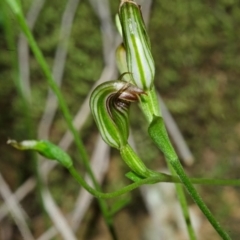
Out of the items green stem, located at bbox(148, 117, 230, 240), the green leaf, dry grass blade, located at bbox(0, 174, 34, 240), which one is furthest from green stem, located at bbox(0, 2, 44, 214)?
green stem, located at bbox(148, 117, 230, 240)

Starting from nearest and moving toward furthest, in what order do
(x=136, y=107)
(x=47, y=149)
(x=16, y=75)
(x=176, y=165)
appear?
(x=176, y=165)
(x=47, y=149)
(x=16, y=75)
(x=136, y=107)

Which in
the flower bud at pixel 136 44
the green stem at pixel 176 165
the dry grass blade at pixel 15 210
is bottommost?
the dry grass blade at pixel 15 210

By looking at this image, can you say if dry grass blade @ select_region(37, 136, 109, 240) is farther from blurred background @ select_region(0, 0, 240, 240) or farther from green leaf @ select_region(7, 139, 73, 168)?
green leaf @ select_region(7, 139, 73, 168)

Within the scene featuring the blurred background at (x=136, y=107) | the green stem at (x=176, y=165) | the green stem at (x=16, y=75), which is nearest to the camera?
the green stem at (x=176, y=165)

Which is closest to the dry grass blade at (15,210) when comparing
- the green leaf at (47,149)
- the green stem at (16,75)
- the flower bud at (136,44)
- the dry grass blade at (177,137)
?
the green stem at (16,75)

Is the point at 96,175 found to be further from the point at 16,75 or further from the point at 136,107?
the point at 16,75

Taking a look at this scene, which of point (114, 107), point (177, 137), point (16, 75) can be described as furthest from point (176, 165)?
point (177, 137)

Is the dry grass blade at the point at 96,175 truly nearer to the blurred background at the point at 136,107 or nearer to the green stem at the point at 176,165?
the blurred background at the point at 136,107
